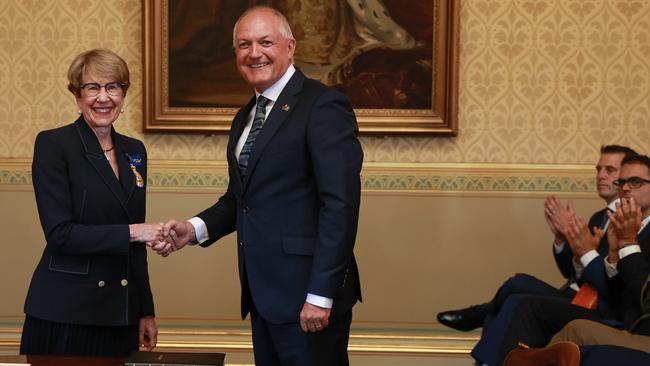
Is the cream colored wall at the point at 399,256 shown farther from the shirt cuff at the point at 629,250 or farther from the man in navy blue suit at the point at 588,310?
the shirt cuff at the point at 629,250

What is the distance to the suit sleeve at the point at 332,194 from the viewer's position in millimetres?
3127

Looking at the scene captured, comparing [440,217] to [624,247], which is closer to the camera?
[624,247]

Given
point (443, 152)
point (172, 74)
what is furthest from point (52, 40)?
point (443, 152)

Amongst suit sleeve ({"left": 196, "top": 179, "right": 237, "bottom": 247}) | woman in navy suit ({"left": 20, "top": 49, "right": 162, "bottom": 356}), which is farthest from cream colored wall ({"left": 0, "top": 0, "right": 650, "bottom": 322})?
woman in navy suit ({"left": 20, "top": 49, "right": 162, "bottom": 356})

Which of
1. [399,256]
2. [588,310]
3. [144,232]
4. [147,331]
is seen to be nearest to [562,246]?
[588,310]

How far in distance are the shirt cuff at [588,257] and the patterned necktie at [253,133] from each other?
235 cm

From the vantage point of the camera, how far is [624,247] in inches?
177

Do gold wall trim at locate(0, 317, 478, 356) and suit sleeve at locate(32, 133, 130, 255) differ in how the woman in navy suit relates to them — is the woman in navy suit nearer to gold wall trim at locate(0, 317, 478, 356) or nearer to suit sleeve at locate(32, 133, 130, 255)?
suit sleeve at locate(32, 133, 130, 255)

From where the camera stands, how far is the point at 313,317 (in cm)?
312

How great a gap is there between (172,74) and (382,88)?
4.44 ft

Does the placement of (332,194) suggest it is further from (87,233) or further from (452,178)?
(452,178)

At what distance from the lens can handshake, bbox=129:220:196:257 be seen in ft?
11.0

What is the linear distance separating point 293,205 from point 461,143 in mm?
3035

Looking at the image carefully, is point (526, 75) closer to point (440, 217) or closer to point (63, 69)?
Answer: point (440, 217)
